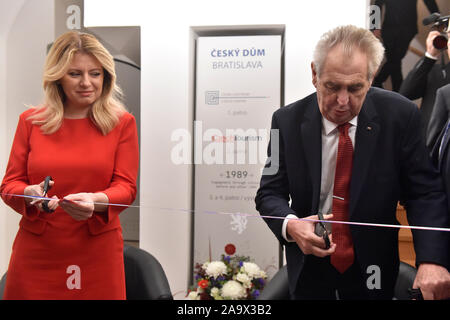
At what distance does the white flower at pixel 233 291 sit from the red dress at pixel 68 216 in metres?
0.35

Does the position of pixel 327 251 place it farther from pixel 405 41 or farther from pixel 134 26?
pixel 134 26

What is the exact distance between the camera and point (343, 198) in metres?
1.20

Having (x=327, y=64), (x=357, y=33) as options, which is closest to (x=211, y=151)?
(x=327, y=64)

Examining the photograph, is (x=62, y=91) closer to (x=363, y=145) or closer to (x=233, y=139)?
(x=233, y=139)

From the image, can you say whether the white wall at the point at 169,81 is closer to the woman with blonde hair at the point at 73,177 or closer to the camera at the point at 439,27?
the woman with blonde hair at the point at 73,177

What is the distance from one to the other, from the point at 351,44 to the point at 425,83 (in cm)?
22

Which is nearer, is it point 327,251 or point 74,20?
point 327,251

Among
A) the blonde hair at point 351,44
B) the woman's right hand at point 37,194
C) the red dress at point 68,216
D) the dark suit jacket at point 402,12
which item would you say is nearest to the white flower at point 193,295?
the red dress at point 68,216

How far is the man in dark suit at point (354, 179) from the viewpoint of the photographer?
1.17 m

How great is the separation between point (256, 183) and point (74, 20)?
78 cm

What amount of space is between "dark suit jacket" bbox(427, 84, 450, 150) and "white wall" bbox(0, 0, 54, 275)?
120 centimetres

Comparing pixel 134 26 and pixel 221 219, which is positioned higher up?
pixel 134 26

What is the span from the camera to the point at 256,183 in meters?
1.32
